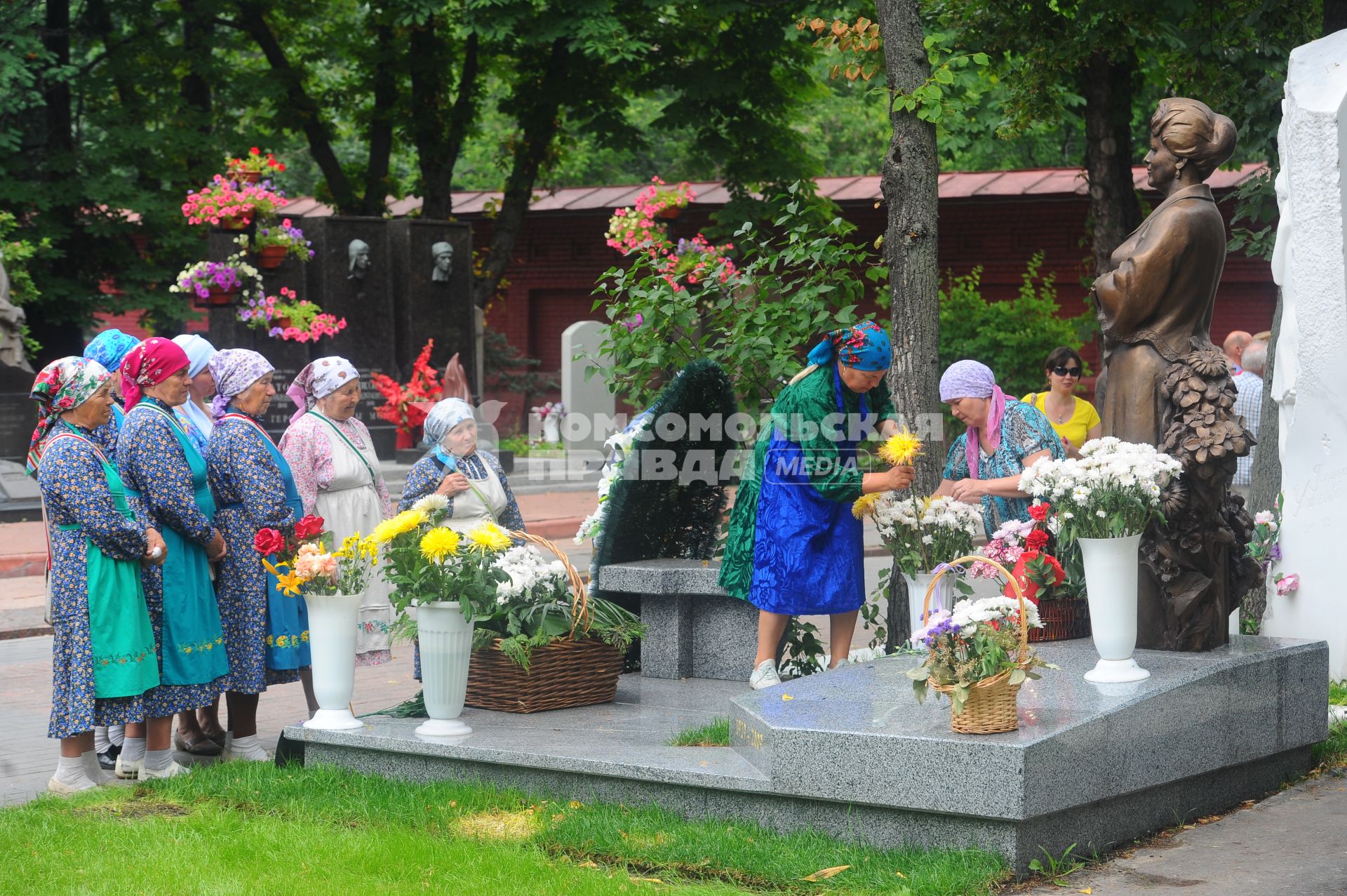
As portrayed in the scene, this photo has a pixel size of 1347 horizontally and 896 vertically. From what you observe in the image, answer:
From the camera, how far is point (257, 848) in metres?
5.33

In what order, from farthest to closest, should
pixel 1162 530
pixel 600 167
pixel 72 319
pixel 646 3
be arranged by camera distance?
1. pixel 600 167
2. pixel 72 319
3. pixel 646 3
4. pixel 1162 530

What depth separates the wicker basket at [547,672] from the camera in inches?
266

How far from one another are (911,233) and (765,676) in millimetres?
2307

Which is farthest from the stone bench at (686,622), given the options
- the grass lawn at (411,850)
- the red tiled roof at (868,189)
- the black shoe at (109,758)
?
the red tiled roof at (868,189)

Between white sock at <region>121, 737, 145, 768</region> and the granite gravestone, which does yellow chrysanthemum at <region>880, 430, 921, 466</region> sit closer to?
white sock at <region>121, 737, 145, 768</region>

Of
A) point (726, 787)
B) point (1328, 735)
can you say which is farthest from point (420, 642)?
point (1328, 735)

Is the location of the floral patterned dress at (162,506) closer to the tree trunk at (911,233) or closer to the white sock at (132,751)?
the white sock at (132,751)

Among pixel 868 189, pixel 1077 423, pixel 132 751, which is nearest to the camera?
pixel 132 751

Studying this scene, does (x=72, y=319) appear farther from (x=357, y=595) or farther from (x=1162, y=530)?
(x=1162, y=530)

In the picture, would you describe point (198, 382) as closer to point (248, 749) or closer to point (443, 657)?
point (248, 749)

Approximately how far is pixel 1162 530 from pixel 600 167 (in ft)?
98.9

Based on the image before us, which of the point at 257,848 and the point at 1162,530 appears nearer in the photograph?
the point at 257,848

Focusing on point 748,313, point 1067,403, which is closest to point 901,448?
point 748,313

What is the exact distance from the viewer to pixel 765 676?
710 centimetres
